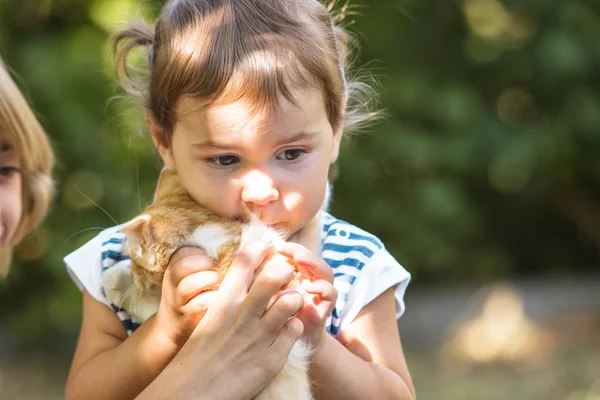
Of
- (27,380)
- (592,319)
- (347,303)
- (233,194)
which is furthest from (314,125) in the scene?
(592,319)

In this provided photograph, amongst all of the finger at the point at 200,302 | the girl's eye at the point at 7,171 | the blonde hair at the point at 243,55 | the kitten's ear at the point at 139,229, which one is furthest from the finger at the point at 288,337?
the girl's eye at the point at 7,171

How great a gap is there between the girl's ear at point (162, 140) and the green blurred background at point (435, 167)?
189 centimetres

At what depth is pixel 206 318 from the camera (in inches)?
57.1

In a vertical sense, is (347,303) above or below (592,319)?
above

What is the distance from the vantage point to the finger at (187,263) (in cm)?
139

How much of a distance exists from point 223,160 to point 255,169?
0.23ft

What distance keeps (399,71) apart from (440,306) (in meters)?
1.46

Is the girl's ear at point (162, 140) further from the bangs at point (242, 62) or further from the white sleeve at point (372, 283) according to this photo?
the white sleeve at point (372, 283)

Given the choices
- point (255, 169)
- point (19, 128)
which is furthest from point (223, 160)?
point (19, 128)

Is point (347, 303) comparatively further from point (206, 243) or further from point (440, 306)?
point (440, 306)

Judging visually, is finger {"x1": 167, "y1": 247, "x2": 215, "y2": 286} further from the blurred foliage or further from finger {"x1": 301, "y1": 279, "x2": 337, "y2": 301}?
the blurred foliage

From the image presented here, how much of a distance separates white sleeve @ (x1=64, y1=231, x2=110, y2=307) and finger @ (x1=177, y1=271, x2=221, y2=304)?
0.32 meters

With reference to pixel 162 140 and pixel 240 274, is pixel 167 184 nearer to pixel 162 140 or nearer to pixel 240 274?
pixel 162 140

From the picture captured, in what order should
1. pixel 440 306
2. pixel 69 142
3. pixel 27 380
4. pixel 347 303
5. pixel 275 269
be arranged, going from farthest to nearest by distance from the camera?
1. pixel 440 306
2. pixel 27 380
3. pixel 69 142
4. pixel 347 303
5. pixel 275 269
